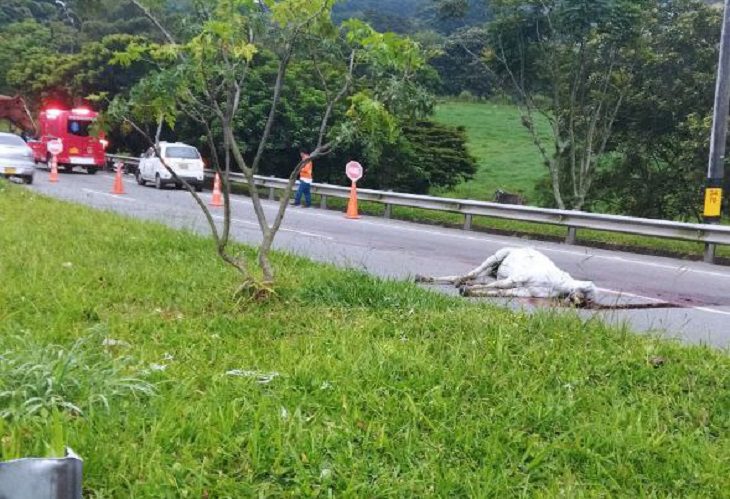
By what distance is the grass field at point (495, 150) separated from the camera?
118 feet

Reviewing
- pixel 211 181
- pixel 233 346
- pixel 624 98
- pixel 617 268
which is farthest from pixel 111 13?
pixel 233 346

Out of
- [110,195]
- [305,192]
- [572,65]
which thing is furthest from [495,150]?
[110,195]

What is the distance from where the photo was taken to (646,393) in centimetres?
454

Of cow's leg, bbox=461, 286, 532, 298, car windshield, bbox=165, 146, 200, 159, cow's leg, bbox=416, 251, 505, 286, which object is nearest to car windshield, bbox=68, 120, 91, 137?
car windshield, bbox=165, 146, 200, 159

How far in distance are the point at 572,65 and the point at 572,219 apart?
629 cm

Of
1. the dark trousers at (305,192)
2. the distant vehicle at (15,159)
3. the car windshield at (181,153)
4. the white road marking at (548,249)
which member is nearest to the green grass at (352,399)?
the white road marking at (548,249)

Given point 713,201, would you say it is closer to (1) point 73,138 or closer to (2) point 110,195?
(2) point 110,195

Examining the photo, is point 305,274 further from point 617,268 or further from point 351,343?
point 617,268

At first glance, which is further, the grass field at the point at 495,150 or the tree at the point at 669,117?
the grass field at the point at 495,150

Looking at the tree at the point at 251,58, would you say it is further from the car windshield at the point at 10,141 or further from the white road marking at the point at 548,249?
the car windshield at the point at 10,141

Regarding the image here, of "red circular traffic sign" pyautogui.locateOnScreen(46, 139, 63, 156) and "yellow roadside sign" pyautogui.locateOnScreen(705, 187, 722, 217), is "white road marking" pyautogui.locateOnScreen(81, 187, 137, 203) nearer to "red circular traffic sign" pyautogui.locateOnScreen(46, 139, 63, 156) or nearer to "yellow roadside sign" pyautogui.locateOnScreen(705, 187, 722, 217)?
"red circular traffic sign" pyautogui.locateOnScreen(46, 139, 63, 156)

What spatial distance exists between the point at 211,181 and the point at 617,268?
22.5 meters

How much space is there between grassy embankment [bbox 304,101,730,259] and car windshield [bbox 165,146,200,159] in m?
6.10

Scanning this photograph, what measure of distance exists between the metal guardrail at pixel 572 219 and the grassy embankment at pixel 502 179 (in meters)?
0.33
